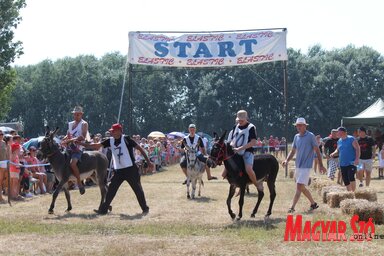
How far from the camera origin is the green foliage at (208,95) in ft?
277

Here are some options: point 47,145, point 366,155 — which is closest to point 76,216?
point 47,145

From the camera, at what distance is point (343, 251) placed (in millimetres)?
8812

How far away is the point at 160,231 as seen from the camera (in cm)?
1109

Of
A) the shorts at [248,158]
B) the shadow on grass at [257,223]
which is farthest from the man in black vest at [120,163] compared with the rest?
the shadow on grass at [257,223]

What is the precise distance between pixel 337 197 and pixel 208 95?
235ft

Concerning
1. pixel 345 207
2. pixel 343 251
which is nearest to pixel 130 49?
pixel 345 207

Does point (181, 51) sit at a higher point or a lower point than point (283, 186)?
higher

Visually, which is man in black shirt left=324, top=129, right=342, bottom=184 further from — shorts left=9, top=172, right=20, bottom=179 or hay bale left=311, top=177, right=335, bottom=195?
shorts left=9, top=172, right=20, bottom=179

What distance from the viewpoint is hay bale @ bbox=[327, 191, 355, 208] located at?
14284 mm

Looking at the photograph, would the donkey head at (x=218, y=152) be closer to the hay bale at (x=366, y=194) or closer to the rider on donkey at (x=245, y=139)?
the rider on donkey at (x=245, y=139)

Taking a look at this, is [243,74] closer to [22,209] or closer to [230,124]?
[230,124]

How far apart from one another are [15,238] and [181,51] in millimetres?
18403

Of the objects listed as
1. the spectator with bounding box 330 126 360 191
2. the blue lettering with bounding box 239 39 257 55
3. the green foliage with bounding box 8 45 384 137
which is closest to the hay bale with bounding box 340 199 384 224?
the spectator with bounding box 330 126 360 191

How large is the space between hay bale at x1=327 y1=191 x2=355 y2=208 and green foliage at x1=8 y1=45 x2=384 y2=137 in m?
68.4
